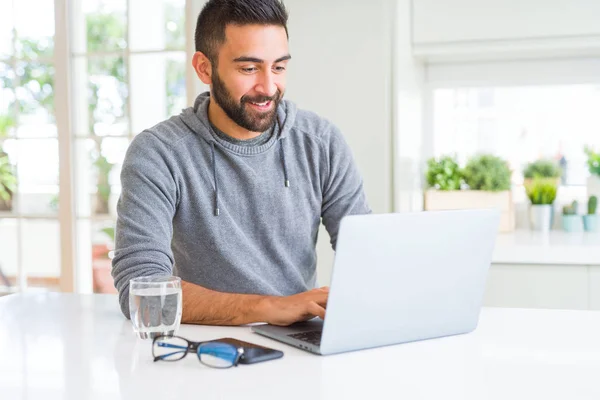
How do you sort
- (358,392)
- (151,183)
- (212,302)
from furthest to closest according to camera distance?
(151,183)
(212,302)
(358,392)

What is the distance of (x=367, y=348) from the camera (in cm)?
131

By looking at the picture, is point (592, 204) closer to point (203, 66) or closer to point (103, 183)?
point (203, 66)

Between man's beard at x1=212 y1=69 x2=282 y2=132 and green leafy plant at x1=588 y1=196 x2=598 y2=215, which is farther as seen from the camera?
green leafy plant at x1=588 y1=196 x2=598 y2=215

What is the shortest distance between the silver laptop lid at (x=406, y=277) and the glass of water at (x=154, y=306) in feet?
0.99

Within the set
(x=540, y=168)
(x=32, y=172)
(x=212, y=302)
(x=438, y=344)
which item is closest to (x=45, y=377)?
(x=212, y=302)

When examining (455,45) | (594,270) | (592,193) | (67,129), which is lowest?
(594,270)

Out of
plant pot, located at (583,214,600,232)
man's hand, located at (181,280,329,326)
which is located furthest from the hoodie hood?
plant pot, located at (583,214,600,232)

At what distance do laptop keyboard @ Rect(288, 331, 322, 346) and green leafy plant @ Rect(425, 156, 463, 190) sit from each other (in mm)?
1986

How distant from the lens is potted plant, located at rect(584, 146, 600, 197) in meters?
3.30

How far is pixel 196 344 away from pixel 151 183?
2.07ft

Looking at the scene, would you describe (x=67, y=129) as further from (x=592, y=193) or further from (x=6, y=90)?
(x=592, y=193)

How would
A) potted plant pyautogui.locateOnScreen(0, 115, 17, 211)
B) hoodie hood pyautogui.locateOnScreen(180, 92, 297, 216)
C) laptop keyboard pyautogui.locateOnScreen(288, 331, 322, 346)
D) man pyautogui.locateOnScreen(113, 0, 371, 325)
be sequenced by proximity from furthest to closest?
potted plant pyautogui.locateOnScreen(0, 115, 17, 211) → hoodie hood pyautogui.locateOnScreen(180, 92, 297, 216) → man pyautogui.locateOnScreen(113, 0, 371, 325) → laptop keyboard pyautogui.locateOnScreen(288, 331, 322, 346)

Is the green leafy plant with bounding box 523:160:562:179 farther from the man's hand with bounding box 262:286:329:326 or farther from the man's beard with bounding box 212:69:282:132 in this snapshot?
the man's hand with bounding box 262:286:329:326

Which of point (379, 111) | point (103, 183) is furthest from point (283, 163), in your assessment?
point (103, 183)
